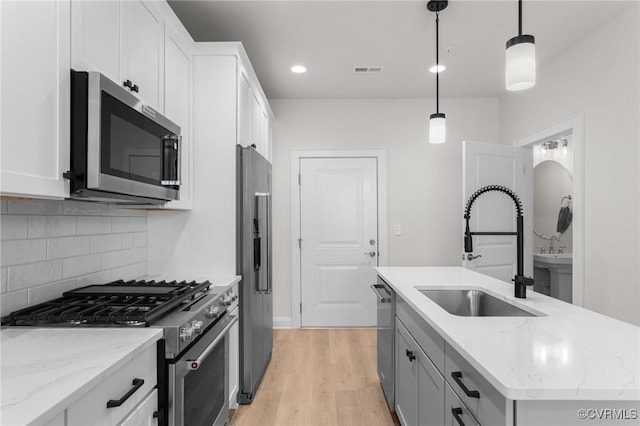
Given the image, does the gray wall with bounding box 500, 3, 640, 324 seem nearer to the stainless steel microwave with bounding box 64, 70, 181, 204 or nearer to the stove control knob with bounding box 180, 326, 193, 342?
the stove control knob with bounding box 180, 326, 193, 342

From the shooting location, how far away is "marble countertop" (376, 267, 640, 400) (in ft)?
2.77

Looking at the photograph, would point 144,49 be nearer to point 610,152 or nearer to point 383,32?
point 383,32

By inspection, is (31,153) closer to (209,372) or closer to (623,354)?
(209,372)

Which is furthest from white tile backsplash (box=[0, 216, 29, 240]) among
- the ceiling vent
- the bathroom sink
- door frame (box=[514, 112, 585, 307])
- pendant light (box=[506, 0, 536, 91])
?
the bathroom sink

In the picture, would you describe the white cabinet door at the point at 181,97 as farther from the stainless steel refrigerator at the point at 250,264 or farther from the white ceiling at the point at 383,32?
the white ceiling at the point at 383,32

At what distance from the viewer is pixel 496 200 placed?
3789 mm

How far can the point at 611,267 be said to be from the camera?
105 inches

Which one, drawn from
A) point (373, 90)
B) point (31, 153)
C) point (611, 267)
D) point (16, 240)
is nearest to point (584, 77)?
point (611, 267)

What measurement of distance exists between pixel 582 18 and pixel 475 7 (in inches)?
34.3

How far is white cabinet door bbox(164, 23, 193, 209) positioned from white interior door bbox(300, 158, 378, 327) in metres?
2.06

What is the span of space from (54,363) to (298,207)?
3.39m

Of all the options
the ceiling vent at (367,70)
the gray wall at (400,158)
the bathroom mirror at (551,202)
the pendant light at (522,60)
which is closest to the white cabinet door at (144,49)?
the pendant light at (522,60)

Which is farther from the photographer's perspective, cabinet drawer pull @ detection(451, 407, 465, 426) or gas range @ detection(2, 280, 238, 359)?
gas range @ detection(2, 280, 238, 359)

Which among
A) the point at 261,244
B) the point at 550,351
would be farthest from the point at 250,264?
the point at 550,351
